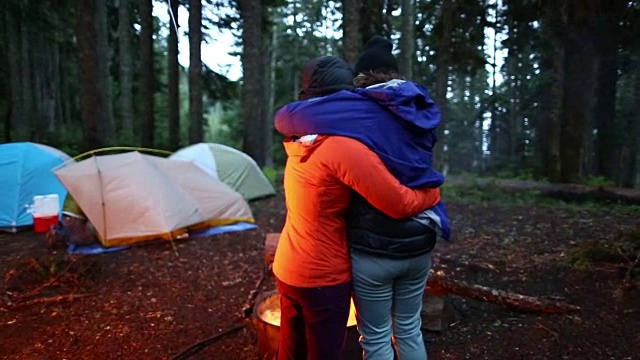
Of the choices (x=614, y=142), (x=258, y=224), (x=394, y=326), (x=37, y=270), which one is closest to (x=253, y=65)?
(x=258, y=224)

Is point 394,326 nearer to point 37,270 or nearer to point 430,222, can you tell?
point 430,222

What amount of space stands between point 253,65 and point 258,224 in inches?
216

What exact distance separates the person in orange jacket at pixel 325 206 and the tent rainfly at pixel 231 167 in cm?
703

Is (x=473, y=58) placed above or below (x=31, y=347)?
above

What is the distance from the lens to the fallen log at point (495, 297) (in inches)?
138

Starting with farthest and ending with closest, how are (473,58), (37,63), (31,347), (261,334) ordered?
(37,63), (473,58), (31,347), (261,334)

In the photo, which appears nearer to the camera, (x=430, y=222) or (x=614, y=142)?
(x=430, y=222)

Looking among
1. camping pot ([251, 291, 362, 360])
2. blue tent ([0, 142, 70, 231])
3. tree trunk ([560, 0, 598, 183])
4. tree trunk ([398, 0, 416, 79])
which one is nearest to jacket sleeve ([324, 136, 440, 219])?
camping pot ([251, 291, 362, 360])

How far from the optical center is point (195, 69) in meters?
13.6

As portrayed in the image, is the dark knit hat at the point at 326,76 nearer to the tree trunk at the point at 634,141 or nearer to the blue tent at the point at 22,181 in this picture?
the blue tent at the point at 22,181

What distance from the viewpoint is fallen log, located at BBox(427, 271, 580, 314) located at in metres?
3.50

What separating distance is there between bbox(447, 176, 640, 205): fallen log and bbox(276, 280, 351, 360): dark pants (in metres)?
8.97

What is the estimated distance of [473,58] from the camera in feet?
37.7

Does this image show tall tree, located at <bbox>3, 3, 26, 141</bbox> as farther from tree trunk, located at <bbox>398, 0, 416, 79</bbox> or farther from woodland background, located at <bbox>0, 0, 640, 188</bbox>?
tree trunk, located at <bbox>398, 0, 416, 79</bbox>
